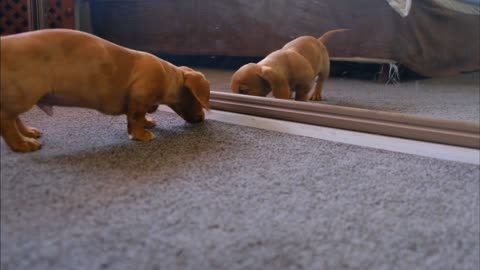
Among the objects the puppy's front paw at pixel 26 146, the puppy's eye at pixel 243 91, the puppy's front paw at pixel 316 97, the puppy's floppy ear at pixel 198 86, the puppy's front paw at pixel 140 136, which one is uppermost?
the puppy's floppy ear at pixel 198 86

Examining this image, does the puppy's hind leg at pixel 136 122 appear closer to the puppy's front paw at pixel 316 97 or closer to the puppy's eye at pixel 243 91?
the puppy's eye at pixel 243 91

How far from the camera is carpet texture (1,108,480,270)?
427 millimetres

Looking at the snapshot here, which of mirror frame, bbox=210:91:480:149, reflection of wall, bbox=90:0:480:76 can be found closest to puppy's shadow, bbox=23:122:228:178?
mirror frame, bbox=210:91:480:149

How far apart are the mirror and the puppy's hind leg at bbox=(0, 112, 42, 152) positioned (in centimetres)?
58

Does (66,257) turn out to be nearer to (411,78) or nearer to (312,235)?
(312,235)

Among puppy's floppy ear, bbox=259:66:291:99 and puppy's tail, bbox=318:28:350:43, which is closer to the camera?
puppy's floppy ear, bbox=259:66:291:99

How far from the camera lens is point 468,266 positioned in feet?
1.41

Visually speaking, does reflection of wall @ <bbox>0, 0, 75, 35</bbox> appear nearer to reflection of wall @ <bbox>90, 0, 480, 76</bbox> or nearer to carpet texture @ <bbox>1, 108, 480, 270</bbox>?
reflection of wall @ <bbox>90, 0, 480, 76</bbox>

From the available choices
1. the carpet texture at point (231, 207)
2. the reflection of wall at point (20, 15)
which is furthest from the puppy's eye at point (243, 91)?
the reflection of wall at point (20, 15)

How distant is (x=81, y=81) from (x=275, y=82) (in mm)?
598

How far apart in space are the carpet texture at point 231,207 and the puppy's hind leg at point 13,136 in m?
0.02

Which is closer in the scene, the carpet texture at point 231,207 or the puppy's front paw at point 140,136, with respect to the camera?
the carpet texture at point 231,207

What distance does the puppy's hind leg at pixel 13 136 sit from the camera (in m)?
0.65

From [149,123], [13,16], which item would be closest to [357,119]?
[149,123]
